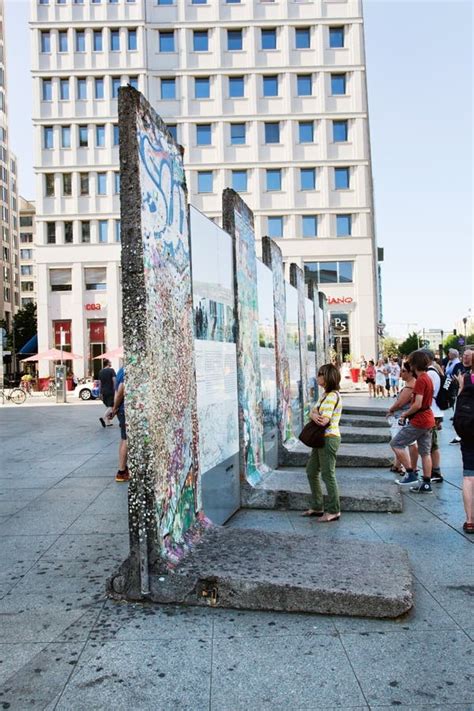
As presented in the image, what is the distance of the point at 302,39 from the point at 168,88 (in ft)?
30.9

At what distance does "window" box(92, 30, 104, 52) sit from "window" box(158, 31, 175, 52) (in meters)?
3.90

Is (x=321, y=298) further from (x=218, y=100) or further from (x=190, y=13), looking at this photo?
(x=190, y=13)

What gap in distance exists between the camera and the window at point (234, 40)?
4409 cm

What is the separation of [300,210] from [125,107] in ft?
131

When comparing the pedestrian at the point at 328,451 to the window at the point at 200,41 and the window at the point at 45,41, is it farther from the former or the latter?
the window at the point at 45,41

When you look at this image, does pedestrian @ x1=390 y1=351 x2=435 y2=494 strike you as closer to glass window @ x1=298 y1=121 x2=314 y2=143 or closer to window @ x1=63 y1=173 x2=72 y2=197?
glass window @ x1=298 y1=121 x2=314 y2=143

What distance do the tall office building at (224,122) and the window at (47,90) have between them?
103 millimetres

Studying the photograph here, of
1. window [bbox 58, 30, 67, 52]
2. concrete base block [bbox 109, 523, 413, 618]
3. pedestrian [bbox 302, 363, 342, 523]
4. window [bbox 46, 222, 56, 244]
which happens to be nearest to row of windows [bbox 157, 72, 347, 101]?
window [bbox 58, 30, 67, 52]

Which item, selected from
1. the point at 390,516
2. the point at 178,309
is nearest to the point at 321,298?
the point at 390,516

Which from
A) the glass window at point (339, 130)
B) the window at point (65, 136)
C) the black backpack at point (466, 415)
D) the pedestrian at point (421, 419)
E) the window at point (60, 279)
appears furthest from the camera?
the window at point (60, 279)

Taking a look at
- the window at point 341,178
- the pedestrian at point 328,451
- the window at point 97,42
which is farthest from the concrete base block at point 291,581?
the window at point 97,42

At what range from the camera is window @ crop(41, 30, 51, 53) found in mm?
44000

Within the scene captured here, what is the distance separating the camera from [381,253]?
9531cm

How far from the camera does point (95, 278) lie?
44625 millimetres
